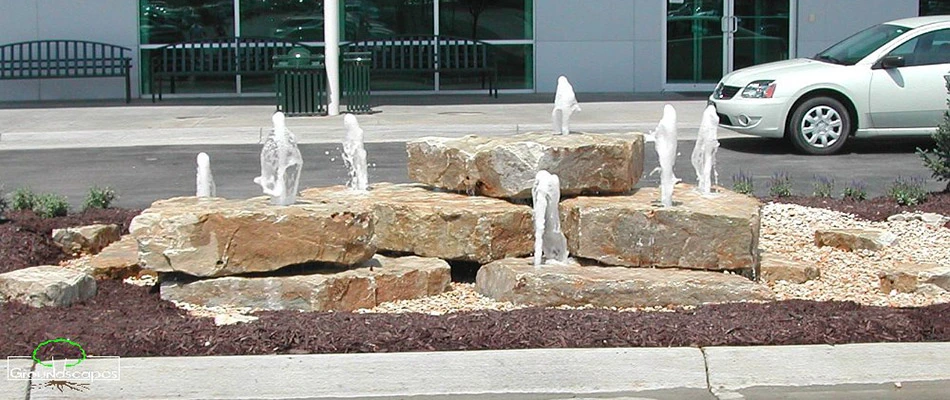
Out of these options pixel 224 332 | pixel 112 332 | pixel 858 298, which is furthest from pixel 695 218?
pixel 112 332

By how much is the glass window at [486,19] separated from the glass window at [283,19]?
2.19 metres

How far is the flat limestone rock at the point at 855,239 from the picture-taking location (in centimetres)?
880

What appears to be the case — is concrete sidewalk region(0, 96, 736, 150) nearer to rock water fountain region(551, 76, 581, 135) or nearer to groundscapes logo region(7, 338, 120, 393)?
rock water fountain region(551, 76, 581, 135)

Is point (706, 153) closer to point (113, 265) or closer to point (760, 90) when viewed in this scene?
point (113, 265)

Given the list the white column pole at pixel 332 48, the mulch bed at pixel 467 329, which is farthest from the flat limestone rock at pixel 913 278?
the white column pole at pixel 332 48

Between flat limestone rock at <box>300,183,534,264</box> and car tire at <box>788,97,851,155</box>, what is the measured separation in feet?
24.3

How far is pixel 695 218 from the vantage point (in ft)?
24.7

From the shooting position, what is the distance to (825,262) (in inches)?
338

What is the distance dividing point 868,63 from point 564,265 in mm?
8218

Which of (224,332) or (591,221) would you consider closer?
(224,332)

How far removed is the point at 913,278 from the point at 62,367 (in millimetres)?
4801

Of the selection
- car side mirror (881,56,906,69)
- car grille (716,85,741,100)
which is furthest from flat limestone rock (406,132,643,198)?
car side mirror (881,56,906,69)

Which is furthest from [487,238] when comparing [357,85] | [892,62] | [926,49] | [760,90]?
[357,85]

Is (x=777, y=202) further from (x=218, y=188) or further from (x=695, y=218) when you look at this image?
(x=218, y=188)
